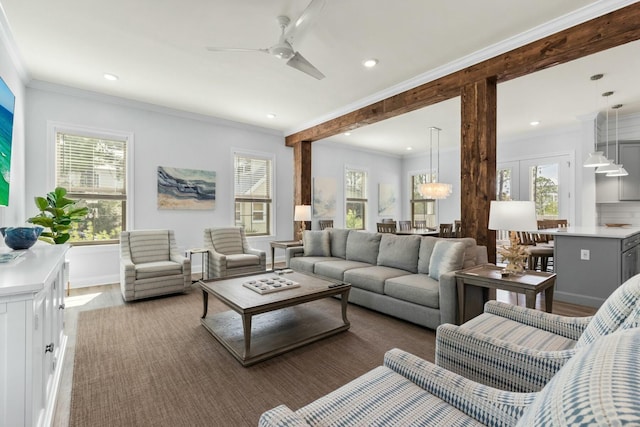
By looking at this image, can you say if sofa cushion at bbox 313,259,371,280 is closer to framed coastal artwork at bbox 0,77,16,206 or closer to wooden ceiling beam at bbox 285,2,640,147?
wooden ceiling beam at bbox 285,2,640,147

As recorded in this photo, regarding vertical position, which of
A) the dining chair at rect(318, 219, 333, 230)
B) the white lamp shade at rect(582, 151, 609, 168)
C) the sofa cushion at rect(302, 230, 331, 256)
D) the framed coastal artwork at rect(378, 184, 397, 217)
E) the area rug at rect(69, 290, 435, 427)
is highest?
the white lamp shade at rect(582, 151, 609, 168)

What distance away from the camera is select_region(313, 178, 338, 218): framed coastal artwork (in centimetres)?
767

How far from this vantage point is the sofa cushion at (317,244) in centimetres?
490

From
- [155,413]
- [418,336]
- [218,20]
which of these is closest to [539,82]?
[418,336]

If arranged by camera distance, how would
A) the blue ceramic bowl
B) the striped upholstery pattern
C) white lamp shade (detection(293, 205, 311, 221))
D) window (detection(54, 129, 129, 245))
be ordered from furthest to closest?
white lamp shade (detection(293, 205, 311, 221)) < window (detection(54, 129, 129, 245)) < the blue ceramic bowl < the striped upholstery pattern

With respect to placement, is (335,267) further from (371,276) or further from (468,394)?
(468,394)

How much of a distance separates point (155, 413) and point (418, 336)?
2196 mm

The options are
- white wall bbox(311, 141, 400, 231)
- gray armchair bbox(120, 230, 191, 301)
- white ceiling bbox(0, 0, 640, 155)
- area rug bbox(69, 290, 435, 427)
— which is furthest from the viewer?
white wall bbox(311, 141, 400, 231)

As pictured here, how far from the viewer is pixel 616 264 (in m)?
3.53

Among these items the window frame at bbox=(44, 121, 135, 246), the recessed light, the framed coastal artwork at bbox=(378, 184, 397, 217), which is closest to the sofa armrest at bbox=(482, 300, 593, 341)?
the recessed light

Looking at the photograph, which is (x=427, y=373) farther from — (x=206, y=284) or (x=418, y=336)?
(x=206, y=284)

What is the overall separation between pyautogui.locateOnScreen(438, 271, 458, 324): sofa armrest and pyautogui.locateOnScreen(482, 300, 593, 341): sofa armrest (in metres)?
0.67

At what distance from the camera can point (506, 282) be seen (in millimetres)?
2537

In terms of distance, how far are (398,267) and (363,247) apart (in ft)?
2.18
